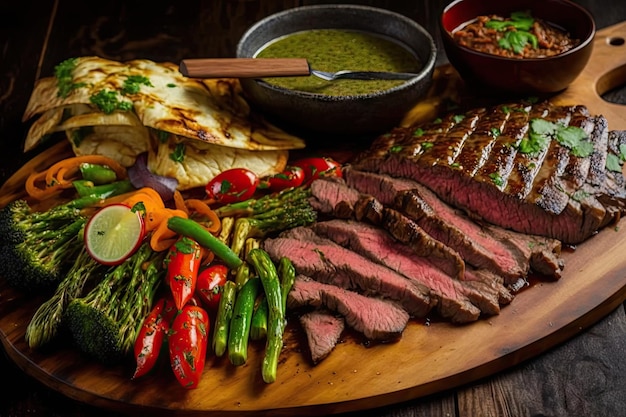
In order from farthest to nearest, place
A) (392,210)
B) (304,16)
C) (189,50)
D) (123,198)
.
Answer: (189,50) → (304,16) → (123,198) → (392,210)

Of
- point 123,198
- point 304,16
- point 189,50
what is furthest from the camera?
point 189,50

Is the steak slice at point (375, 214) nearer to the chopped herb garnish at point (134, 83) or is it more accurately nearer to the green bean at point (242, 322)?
the green bean at point (242, 322)

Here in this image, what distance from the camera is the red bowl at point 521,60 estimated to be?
5680 mm

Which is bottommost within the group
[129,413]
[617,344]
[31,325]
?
[617,344]

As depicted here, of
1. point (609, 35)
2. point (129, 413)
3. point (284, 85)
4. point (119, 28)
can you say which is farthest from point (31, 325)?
point (609, 35)

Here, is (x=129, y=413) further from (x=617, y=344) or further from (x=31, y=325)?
(x=617, y=344)

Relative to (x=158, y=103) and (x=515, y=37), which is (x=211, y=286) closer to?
(x=158, y=103)

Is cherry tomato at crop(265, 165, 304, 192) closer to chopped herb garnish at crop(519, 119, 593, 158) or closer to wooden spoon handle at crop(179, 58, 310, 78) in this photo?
wooden spoon handle at crop(179, 58, 310, 78)

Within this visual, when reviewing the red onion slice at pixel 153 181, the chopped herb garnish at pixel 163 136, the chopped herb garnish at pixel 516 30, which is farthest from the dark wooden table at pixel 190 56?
the chopped herb garnish at pixel 163 136

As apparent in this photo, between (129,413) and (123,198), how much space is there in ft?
5.10

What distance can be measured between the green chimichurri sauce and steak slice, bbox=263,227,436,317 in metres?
1.27

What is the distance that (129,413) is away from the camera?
4.14 m

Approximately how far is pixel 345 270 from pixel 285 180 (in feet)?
3.24

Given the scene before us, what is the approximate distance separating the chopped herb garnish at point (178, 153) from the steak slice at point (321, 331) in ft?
4.89
